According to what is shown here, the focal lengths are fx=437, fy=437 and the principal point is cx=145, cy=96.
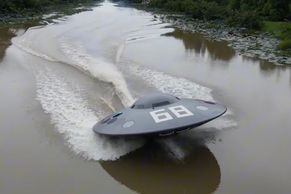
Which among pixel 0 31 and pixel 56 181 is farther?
pixel 0 31

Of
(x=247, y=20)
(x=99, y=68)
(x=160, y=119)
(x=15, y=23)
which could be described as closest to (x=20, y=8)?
(x=15, y=23)

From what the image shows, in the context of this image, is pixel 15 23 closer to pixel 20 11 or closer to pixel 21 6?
pixel 20 11

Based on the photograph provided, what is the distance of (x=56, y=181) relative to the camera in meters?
11.7

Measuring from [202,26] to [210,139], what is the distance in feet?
101

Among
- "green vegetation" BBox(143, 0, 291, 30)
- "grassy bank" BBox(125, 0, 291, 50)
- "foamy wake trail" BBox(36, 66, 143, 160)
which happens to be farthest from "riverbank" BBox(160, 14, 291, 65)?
"foamy wake trail" BBox(36, 66, 143, 160)

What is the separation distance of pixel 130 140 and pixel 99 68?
28.1ft

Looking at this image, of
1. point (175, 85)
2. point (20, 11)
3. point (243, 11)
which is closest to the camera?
point (175, 85)

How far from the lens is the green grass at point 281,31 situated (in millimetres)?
29228

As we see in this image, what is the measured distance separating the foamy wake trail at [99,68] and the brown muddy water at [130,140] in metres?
0.05

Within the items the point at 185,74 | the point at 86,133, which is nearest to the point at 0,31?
the point at 185,74

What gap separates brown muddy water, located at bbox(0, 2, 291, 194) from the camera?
38.7ft

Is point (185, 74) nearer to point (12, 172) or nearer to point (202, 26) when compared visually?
point (12, 172)

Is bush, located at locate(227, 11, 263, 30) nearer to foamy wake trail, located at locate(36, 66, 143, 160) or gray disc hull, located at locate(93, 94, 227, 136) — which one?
foamy wake trail, located at locate(36, 66, 143, 160)

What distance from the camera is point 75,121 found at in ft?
49.4
